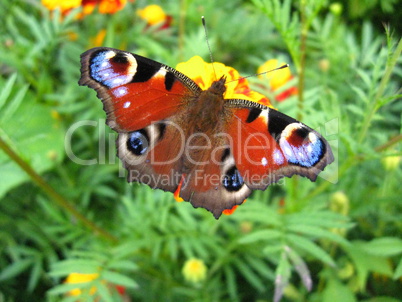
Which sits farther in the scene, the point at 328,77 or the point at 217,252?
the point at 328,77

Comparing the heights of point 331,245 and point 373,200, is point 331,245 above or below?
below

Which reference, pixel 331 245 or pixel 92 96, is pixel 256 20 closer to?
pixel 92 96

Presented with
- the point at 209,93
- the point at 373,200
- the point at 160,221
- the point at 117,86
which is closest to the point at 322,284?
the point at 373,200

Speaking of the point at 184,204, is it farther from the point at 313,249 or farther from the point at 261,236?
the point at 313,249

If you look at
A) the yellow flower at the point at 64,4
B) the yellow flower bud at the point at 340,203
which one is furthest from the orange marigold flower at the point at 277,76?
the yellow flower at the point at 64,4

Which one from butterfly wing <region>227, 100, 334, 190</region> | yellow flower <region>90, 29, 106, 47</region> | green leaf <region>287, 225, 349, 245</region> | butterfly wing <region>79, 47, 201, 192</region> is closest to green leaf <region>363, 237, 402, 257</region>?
green leaf <region>287, 225, 349, 245</region>

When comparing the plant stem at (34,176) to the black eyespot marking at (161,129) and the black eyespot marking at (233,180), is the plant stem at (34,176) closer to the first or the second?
the black eyespot marking at (161,129)

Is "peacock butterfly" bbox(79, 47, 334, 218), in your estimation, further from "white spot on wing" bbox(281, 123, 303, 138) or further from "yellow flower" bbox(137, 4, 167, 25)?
"yellow flower" bbox(137, 4, 167, 25)
